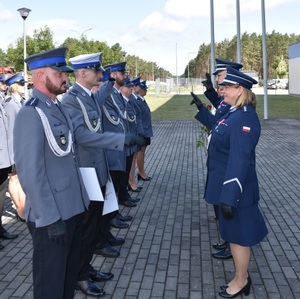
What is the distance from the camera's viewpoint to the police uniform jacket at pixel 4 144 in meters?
5.20

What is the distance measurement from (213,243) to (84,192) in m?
2.49

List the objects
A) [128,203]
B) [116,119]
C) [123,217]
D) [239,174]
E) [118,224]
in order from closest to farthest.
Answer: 1. [239,174]
2. [116,119]
3. [118,224]
4. [123,217]
5. [128,203]

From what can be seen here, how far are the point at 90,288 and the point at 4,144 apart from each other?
221 centimetres

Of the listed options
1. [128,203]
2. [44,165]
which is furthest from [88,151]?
[128,203]

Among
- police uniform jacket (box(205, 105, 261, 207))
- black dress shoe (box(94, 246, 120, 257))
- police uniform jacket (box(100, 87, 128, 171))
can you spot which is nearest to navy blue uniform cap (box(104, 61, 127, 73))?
police uniform jacket (box(100, 87, 128, 171))

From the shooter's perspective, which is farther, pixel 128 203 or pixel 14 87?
pixel 128 203

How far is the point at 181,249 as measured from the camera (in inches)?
196

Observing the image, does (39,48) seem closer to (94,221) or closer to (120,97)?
(120,97)

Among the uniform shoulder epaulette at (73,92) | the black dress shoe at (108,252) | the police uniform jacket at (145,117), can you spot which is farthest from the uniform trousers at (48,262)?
the police uniform jacket at (145,117)

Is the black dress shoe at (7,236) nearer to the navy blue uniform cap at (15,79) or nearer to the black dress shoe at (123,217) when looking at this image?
the black dress shoe at (123,217)

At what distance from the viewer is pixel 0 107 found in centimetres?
522

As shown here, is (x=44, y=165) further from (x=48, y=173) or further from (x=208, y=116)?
(x=208, y=116)

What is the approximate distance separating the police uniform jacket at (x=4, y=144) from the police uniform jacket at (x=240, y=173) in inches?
103

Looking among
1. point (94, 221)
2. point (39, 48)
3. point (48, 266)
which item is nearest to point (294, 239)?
point (94, 221)
